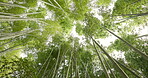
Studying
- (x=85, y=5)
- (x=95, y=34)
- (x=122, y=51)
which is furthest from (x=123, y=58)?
(x=85, y=5)

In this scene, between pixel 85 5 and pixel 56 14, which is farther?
pixel 56 14

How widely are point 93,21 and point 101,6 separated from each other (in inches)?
31.4

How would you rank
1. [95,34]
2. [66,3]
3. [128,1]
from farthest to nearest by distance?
[95,34]
[66,3]
[128,1]

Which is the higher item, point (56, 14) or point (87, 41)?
point (56, 14)

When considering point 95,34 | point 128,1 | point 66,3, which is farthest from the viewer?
point 95,34

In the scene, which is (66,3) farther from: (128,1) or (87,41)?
(128,1)

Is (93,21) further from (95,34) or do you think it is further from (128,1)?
(128,1)

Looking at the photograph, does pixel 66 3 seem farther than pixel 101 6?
No

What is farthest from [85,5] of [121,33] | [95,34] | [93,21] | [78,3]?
[121,33]

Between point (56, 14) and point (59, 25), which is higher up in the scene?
point (56, 14)

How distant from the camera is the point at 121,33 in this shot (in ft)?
14.1

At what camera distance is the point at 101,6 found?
418cm

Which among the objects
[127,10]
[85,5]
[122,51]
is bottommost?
[122,51]

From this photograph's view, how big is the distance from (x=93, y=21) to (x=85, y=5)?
0.68 meters
